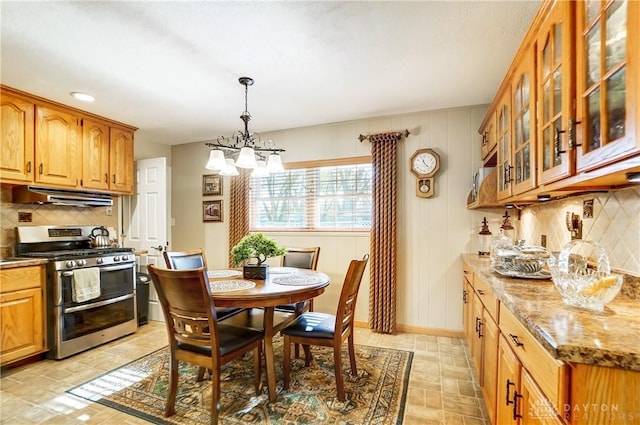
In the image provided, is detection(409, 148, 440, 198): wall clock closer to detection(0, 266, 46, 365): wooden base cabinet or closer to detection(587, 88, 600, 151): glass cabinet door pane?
detection(587, 88, 600, 151): glass cabinet door pane

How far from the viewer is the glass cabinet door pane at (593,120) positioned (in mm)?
1072

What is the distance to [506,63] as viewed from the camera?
2270mm

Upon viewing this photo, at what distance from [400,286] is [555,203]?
1732 mm

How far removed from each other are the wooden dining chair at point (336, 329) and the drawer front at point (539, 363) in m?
0.94

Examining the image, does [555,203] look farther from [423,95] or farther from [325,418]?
[325,418]

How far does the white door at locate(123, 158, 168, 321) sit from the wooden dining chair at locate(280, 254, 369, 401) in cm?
238

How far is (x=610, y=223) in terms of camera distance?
154cm

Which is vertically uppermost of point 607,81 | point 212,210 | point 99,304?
point 607,81

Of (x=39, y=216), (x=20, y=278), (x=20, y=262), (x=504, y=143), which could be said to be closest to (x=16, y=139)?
(x=39, y=216)

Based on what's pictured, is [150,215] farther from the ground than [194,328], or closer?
farther from the ground

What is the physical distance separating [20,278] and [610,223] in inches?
167

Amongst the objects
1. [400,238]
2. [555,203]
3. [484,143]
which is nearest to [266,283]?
[400,238]

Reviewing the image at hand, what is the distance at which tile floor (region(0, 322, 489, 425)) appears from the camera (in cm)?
191

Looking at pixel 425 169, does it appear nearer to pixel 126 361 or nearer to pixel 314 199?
pixel 314 199
